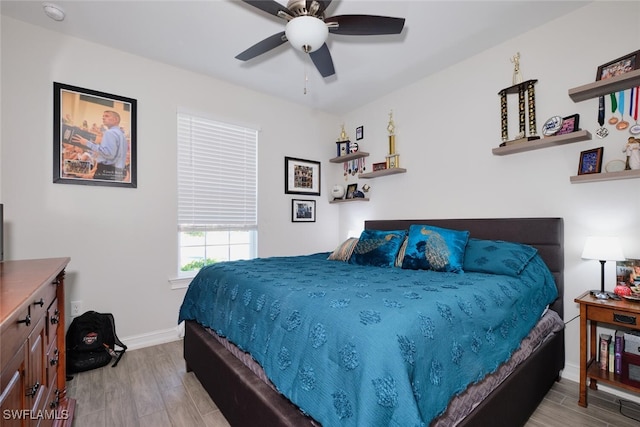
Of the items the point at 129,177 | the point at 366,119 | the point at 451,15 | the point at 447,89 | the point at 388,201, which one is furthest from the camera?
the point at 366,119

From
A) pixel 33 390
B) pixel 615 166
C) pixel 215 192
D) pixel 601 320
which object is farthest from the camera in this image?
pixel 215 192

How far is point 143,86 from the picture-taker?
296 centimetres

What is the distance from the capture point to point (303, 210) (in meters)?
4.12

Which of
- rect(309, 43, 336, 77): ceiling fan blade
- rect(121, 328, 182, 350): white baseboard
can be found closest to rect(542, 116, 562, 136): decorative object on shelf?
rect(309, 43, 336, 77): ceiling fan blade

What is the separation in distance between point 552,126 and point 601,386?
1954mm

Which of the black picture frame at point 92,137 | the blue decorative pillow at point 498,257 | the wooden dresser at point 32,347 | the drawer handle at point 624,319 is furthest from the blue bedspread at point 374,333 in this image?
the black picture frame at point 92,137

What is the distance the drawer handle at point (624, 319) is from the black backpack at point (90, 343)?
3627mm

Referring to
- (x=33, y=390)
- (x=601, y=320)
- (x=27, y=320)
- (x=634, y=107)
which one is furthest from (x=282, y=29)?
(x=601, y=320)

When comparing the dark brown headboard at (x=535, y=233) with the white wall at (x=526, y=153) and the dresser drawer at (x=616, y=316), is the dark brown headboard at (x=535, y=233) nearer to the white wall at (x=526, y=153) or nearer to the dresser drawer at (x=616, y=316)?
the white wall at (x=526, y=153)

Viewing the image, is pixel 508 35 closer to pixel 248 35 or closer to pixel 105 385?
pixel 248 35

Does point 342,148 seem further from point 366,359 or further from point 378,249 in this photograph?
point 366,359

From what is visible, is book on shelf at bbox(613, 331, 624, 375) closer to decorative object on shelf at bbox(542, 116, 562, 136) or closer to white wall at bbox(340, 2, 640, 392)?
white wall at bbox(340, 2, 640, 392)

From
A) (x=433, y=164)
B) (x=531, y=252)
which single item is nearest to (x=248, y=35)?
(x=433, y=164)

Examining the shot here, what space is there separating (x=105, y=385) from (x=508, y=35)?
171 inches
